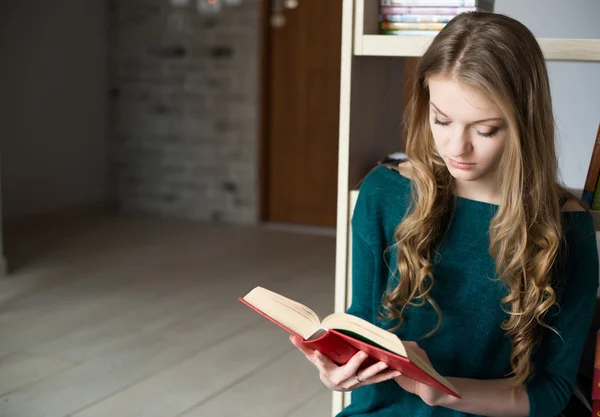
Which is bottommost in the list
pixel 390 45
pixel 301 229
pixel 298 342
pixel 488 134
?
pixel 301 229

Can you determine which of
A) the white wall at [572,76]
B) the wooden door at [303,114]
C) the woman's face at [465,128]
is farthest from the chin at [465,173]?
the wooden door at [303,114]

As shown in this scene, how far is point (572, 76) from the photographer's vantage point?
1864mm

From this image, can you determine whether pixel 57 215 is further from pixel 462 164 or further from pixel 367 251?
pixel 462 164

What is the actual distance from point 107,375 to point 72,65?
10.2 ft

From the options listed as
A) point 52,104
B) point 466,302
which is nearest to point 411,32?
point 466,302

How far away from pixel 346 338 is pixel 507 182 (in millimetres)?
359

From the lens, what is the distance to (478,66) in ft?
3.70

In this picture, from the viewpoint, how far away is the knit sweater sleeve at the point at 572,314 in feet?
4.20

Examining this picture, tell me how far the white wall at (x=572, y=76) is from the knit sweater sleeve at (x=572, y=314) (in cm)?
61

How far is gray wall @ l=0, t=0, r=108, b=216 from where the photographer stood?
4.81 m

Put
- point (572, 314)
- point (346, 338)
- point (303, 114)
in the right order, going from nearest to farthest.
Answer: point (346, 338)
point (572, 314)
point (303, 114)

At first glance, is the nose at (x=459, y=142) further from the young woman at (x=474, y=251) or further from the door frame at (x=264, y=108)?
the door frame at (x=264, y=108)

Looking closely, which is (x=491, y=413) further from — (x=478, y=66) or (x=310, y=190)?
(x=310, y=190)

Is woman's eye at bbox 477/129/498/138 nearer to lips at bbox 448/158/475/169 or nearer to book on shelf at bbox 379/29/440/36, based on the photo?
lips at bbox 448/158/475/169
